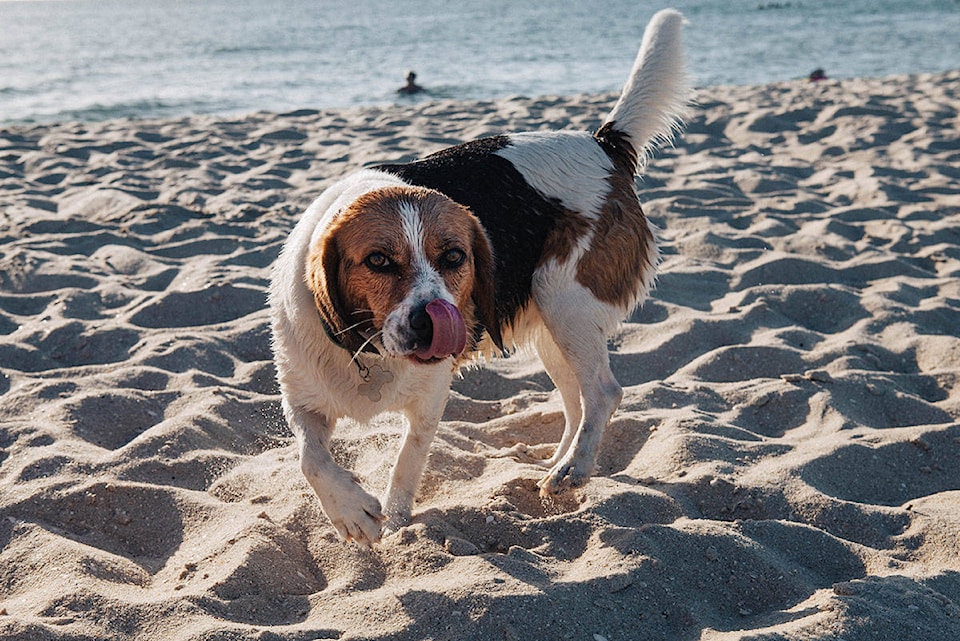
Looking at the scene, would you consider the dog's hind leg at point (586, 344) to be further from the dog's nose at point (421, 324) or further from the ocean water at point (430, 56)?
the ocean water at point (430, 56)

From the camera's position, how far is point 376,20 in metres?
47.9

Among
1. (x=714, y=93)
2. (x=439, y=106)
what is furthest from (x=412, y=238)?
(x=714, y=93)

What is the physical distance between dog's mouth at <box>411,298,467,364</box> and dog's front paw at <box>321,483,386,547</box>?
1.71ft

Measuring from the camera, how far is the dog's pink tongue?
273 centimetres

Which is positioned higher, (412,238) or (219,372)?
(412,238)

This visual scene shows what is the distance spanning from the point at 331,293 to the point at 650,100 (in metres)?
2.02

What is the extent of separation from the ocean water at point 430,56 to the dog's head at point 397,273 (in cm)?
1348

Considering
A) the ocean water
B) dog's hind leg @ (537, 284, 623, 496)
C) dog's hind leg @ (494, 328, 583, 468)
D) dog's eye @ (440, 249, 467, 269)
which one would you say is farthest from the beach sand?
the ocean water

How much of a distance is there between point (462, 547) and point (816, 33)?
29542 mm

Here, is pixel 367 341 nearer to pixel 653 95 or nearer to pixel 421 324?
pixel 421 324

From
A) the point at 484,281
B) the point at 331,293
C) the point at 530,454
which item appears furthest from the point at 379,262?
the point at 530,454

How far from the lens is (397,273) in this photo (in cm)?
288

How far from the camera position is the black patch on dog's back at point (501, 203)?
139 inches

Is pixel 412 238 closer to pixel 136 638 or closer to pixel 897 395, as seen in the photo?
pixel 136 638
